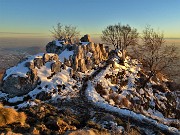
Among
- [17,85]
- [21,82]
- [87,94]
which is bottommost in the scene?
[87,94]

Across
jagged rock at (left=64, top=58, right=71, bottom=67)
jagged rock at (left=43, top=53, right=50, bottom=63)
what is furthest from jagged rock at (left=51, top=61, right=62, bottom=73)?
jagged rock at (left=64, top=58, right=71, bottom=67)

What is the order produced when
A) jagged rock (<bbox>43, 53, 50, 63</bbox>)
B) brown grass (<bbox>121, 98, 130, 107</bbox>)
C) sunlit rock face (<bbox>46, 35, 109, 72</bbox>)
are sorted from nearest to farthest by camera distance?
1. jagged rock (<bbox>43, 53, 50, 63</bbox>)
2. brown grass (<bbox>121, 98, 130, 107</bbox>)
3. sunlit rock face (<bbox>46, 35, 109, 72</bbox>)

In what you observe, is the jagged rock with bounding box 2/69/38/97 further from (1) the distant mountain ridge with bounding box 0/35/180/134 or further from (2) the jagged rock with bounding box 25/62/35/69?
(2) the jagged rock with bounding box 25/62/35/69

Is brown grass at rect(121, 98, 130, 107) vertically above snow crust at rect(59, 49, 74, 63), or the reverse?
snow crust at rect(59, 49, 74, 63)

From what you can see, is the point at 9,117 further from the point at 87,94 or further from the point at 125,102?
the point at 125,102

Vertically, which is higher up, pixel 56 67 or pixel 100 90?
pixel 56 67

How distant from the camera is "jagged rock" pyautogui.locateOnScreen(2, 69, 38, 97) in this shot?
32125 mm

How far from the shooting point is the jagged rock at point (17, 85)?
32.1 m

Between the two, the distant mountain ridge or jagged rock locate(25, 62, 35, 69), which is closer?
the distant mountain ridge

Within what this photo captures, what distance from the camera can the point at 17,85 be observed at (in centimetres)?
3228

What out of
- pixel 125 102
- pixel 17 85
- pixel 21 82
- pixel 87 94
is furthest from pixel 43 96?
pixel 125 102

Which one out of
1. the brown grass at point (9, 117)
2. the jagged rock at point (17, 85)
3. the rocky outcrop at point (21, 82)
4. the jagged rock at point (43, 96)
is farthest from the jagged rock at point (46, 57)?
the brown grass at point (9, 117)

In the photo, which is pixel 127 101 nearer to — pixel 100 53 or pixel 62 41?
pixel 100 53

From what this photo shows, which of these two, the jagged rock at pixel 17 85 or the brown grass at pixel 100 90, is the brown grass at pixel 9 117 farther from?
the brown grass at pixel 100 90
